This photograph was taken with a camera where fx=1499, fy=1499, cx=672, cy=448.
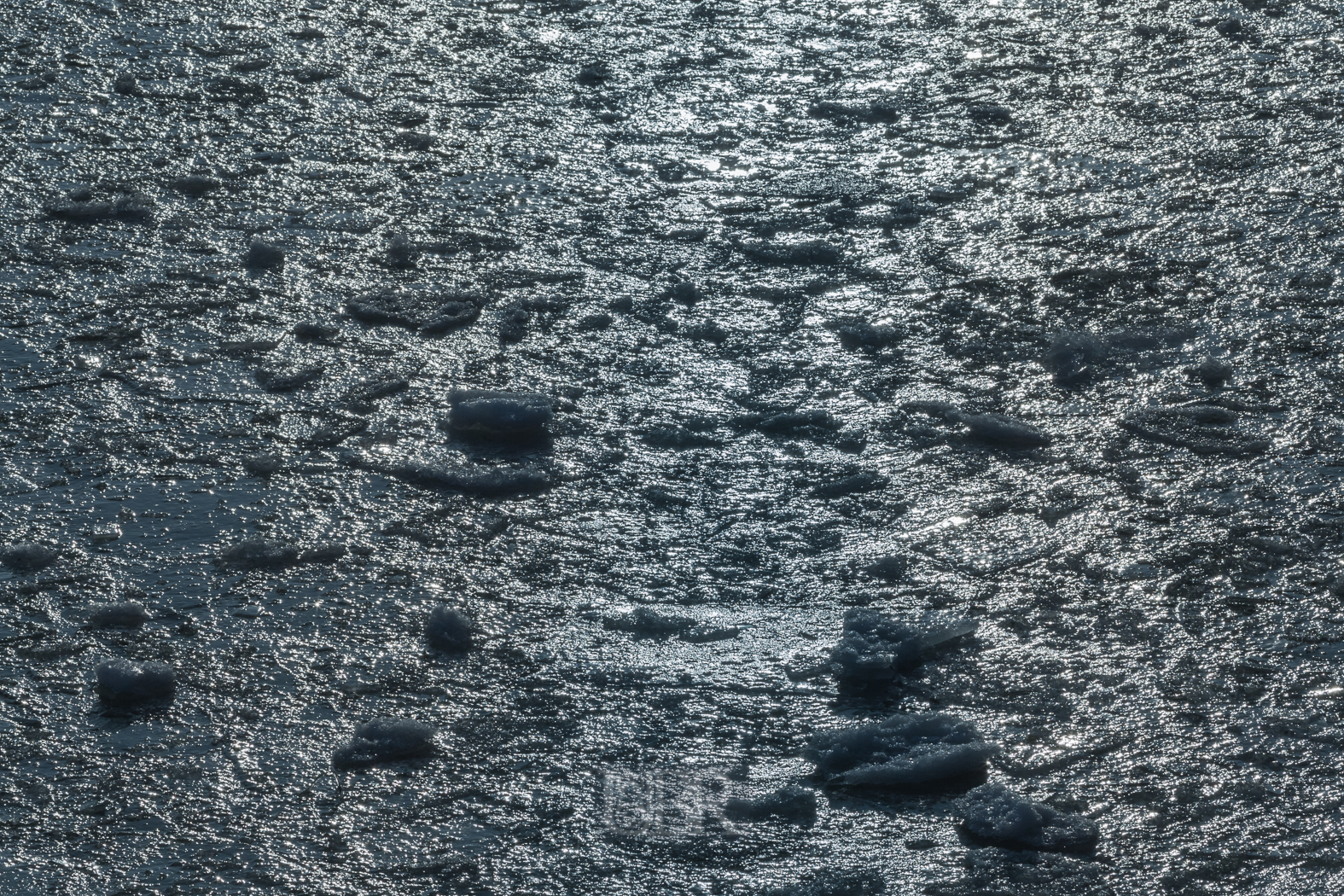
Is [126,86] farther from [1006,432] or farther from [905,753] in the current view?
[905,753]

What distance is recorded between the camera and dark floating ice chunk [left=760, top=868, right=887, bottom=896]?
258 centimetres

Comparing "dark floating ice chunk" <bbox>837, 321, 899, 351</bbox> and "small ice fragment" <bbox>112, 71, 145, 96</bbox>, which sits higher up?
"small ice fragment" <bbox>112, 71, 145, 96</bbox>

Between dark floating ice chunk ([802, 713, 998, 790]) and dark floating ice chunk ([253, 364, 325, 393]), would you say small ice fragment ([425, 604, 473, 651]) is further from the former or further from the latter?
dark floating ice chunk ([253, 364, 325, 393])

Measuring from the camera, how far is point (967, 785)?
2.78m

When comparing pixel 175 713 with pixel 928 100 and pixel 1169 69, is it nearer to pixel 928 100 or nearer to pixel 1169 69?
pixel 928 100

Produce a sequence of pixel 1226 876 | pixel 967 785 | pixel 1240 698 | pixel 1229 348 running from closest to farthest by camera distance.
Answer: pixel 1226 876
pixel 967 785
pixel 1240 698
pixel 1229 348

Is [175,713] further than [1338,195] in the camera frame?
No

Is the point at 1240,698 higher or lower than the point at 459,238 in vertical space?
lower

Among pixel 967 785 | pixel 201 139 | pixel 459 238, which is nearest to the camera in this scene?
pixel 967 785

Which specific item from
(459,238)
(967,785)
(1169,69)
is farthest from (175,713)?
(1169,69)

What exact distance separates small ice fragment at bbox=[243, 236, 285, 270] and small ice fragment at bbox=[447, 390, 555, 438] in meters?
0.94

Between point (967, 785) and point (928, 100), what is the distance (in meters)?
3.11

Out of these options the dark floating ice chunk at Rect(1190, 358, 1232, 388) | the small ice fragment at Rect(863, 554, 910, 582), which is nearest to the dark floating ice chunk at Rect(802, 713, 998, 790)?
the small ice fragment at Rect(863, 554, 910, 582)

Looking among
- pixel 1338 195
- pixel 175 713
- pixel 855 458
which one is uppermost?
pixel 1338 195
